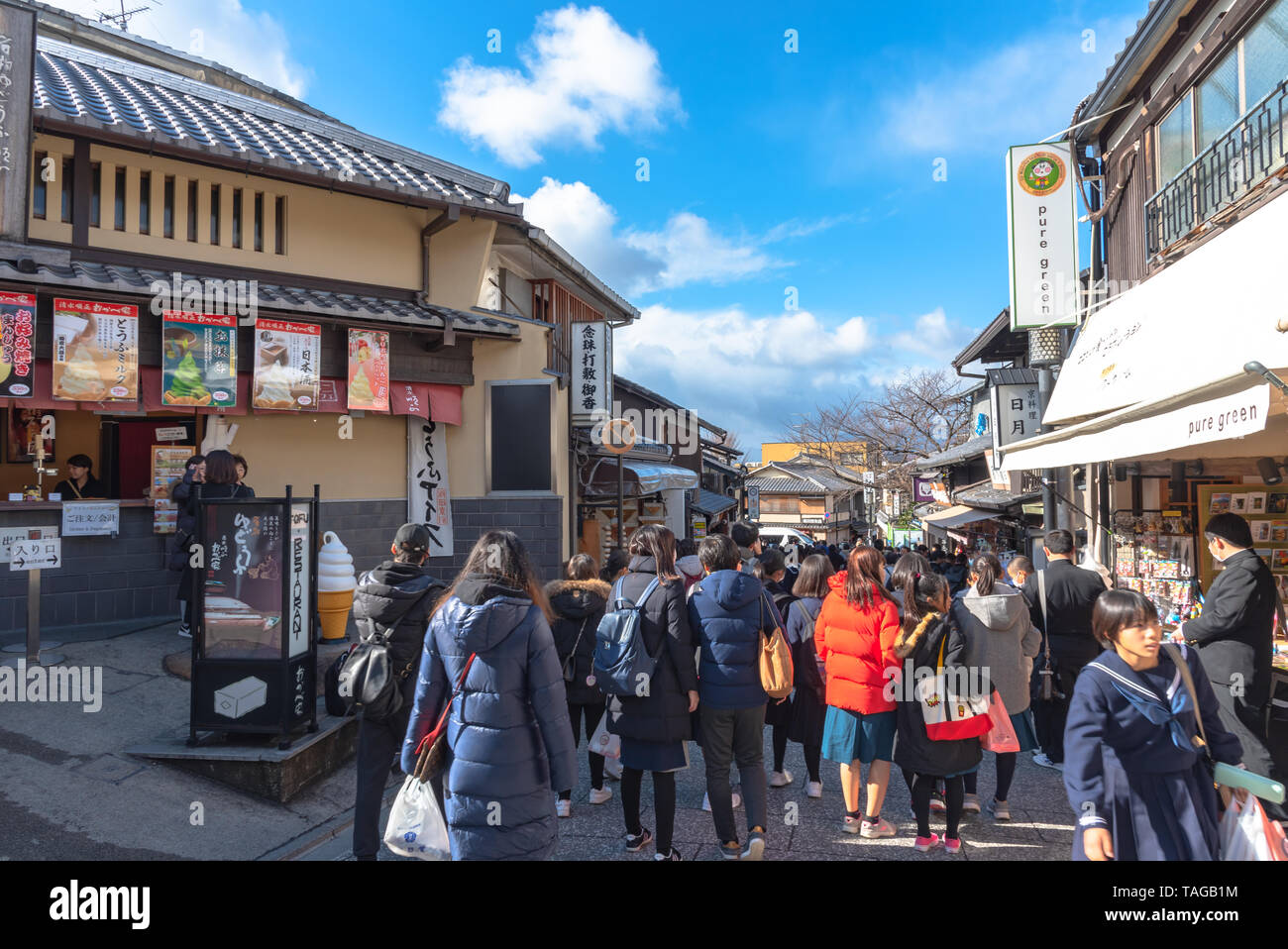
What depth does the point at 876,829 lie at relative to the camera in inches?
194

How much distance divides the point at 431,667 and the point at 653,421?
21.9 m

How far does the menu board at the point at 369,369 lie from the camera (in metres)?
9.17

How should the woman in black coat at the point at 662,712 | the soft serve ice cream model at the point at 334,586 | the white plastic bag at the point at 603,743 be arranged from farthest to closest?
the soft serve ice cream model at the point at 334,586 → the white plastic bag at the point at 603,743 → the woman in black coat at the point at 662,712

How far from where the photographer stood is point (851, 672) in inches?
191

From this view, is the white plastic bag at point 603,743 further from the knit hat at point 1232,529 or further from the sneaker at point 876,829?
the knit hat at point 1232,529

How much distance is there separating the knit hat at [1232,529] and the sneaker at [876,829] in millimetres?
3020

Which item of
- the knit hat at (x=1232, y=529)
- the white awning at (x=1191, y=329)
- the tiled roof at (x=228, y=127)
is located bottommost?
the knit hat at (x=1232, y=529)

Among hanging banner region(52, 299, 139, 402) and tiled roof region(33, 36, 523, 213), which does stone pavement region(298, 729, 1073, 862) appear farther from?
tiled roof region(33, 36, 523, 213)

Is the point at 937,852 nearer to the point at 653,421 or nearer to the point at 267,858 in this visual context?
the point at 267,858

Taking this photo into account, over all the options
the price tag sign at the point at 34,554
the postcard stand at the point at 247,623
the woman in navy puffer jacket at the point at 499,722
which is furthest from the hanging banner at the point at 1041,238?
the price tag sign at the point at 34,554

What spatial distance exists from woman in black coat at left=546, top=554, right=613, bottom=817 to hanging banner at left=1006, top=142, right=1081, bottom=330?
303 inches

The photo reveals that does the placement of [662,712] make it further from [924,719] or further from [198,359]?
[198,359]

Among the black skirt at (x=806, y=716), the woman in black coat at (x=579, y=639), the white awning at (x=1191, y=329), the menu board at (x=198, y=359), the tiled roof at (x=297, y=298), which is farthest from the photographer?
the menu board at (x=198, y=359)

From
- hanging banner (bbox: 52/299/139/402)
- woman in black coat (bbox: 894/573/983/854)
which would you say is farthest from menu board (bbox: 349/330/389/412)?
woman in black coat (bbox: 894/573/983/854)
